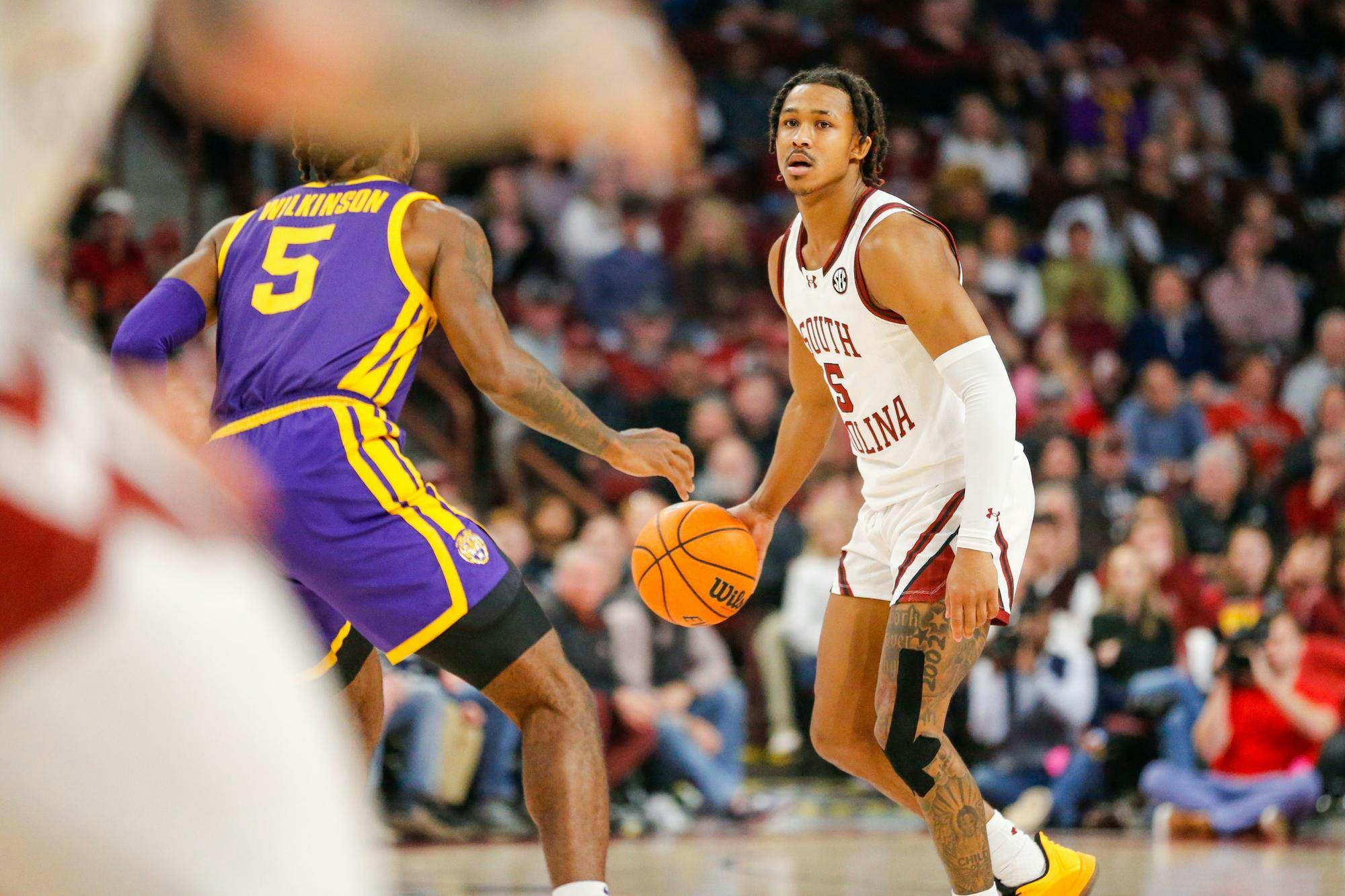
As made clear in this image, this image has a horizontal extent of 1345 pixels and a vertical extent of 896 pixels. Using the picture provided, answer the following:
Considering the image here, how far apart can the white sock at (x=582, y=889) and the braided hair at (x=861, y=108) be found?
7.04 feet

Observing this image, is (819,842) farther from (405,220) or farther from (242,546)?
(242,546)

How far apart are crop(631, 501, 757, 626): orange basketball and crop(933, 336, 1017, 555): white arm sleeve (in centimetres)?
86

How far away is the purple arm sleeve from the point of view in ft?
13.3

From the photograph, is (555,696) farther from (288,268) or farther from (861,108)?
(861,108)

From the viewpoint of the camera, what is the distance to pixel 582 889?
3.69 meters

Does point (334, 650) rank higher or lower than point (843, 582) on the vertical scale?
lower

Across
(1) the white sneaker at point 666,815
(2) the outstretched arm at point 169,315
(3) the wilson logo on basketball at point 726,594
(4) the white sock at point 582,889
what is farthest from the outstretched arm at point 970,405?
(1) the white sneaker at point 666,815

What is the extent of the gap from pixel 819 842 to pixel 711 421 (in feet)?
10.1

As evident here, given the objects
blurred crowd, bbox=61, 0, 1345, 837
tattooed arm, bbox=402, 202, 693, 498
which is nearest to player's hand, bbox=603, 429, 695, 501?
tattooed arm, bbox=402, 202, 693, 498

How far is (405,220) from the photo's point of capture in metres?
4.06

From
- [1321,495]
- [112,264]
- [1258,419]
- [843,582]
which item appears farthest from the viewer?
[1258,419]

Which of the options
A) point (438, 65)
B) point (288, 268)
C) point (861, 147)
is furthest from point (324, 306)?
point (438, 65)

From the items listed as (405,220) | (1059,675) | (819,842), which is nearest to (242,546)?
(405,220)

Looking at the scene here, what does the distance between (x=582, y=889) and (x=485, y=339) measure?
4.43 ft
